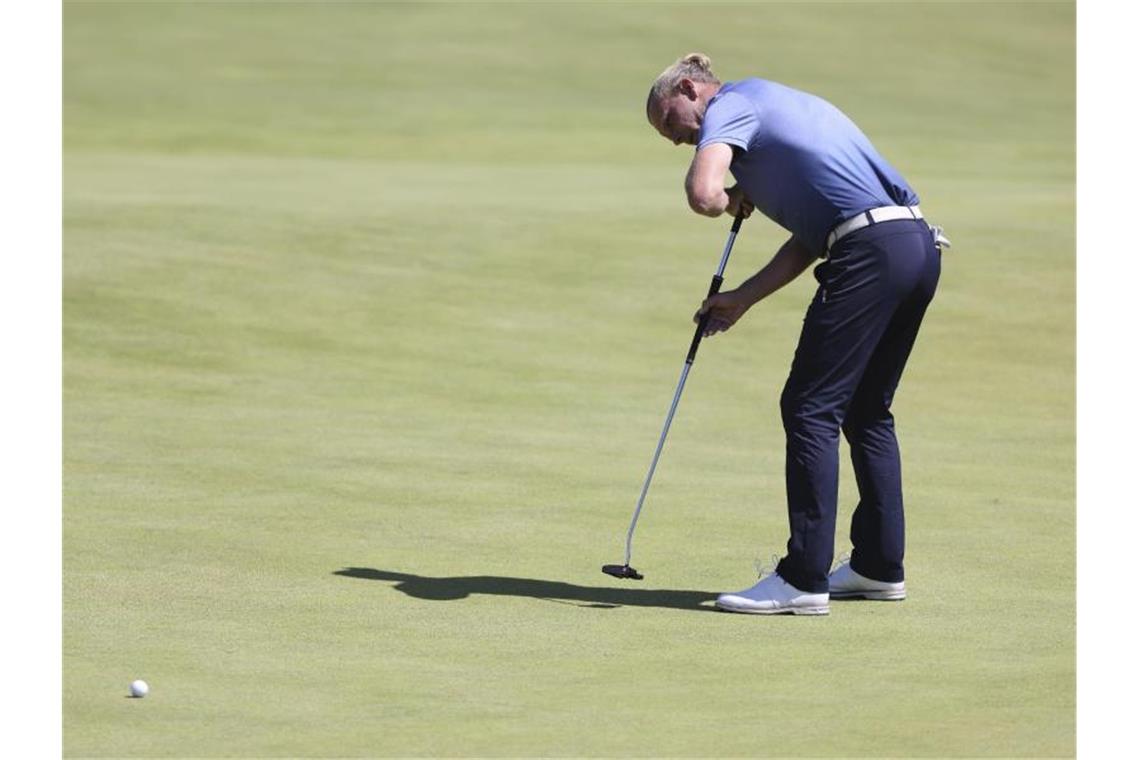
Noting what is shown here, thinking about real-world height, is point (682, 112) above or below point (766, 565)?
above

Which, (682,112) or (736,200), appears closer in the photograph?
(682,112)

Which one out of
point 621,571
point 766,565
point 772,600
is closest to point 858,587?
point 772,600

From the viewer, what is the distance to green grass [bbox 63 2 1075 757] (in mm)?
Result: 5637

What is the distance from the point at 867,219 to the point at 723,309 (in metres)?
0.75

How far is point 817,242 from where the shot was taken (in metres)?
7.03

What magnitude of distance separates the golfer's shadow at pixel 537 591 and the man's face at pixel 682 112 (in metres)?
1.63

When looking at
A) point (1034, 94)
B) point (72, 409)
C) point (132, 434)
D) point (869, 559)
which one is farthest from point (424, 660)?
point (1034, 94)

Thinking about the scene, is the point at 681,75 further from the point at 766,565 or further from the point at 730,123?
the point at 766,565

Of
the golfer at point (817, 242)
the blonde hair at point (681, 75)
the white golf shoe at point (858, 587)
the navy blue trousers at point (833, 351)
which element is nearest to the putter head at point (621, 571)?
the golfer at point (817, 242)

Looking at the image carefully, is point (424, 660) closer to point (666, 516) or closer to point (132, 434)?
point (666, 516)

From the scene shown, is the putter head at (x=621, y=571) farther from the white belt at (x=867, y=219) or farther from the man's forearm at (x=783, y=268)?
the white belt at (x=867, y=219)

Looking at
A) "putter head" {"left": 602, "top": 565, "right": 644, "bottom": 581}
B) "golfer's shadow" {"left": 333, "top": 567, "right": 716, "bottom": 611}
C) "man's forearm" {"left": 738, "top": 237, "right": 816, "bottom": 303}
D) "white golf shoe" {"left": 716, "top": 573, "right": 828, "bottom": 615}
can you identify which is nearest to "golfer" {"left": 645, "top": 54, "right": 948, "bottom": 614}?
"white golf shoe" {"left": 716, "top": 573, "right": 828, "bottom": 615}

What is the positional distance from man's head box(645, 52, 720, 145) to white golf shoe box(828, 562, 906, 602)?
66.1 inches

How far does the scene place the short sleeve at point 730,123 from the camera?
677cm
